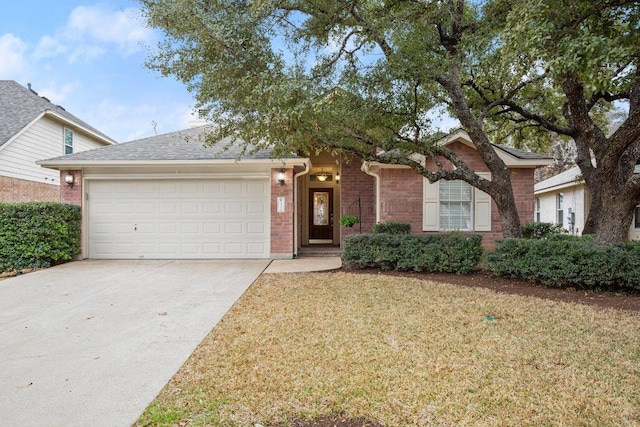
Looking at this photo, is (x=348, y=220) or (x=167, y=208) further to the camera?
(x=348, y=220)

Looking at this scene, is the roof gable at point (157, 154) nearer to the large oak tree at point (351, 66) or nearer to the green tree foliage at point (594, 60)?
the large oak tree at point (351, 66)

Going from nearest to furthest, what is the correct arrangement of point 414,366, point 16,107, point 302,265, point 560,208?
point 414,366 < point 302,265 < point 16,107 < point 560,208

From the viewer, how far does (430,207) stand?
33.9 ft

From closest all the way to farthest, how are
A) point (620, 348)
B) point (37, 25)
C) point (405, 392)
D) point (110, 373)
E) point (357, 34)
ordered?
point (405, 392) < point (110, 373) < point (620, 348) < point (357, 34) < point (37, 25)

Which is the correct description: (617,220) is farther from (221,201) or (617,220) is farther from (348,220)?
(221,201)

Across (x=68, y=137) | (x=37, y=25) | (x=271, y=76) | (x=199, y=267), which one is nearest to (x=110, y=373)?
(x=271, y=76)

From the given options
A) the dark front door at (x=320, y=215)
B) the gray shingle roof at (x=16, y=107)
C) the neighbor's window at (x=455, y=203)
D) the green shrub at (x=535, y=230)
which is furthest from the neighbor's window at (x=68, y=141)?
the green shrub at (x=535, y=230)

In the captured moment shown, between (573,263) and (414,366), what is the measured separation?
4.64 m

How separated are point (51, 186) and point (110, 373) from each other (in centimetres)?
1438

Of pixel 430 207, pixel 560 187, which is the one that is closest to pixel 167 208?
pixel 430 207

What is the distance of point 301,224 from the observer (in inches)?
494

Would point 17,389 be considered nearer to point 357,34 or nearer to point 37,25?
point 357,34

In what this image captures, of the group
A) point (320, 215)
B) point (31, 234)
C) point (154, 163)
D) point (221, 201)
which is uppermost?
point (154, 163)

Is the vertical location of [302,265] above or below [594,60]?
below
